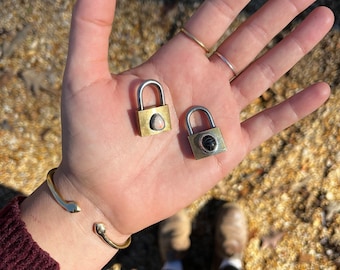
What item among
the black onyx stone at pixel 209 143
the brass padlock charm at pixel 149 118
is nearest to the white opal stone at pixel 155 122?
the brass padlock charm at pixel 149 118

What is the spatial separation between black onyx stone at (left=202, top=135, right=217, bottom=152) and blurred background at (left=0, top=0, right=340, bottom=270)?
42.3 inches

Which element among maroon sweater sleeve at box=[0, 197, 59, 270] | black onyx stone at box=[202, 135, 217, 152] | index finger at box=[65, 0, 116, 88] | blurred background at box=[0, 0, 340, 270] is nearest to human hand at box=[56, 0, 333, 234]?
index finger at box=[65, 0, 116, 88]

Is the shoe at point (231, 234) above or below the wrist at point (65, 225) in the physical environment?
below

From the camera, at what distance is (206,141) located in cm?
208

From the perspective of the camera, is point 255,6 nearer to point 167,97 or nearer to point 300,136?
point 300,136

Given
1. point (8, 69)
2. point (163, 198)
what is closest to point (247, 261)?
point (163, 198)

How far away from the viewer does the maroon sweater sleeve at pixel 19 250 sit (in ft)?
6.59

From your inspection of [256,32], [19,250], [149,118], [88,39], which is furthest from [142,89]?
[19,250]

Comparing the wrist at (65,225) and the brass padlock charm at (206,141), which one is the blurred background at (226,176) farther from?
the brass padlock charm at (206,141)

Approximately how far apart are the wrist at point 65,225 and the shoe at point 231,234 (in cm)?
103

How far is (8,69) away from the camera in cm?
323

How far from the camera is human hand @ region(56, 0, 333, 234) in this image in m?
1.95

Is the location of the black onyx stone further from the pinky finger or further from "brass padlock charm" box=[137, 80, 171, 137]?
the pinky finger

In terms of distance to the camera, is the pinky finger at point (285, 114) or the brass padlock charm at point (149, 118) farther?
the pinky finger at point (285, 114)
